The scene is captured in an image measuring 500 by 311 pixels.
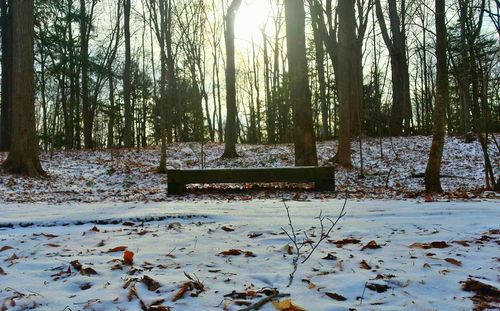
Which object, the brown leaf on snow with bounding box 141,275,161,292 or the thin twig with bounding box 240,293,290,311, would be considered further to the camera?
the brown leaf on snow with bounding box 141,275,161,292

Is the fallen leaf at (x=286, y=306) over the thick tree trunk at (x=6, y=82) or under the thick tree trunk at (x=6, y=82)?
under

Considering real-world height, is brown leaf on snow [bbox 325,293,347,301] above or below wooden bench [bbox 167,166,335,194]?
below

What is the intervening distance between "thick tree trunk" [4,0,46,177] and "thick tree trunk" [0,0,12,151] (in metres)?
7.11

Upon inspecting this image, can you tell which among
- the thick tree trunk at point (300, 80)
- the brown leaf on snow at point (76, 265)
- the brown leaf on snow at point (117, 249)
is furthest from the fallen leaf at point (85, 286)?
the thick tree trunk at point (300, 80)

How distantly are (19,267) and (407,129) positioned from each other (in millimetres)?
20766

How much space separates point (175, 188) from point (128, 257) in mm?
5825

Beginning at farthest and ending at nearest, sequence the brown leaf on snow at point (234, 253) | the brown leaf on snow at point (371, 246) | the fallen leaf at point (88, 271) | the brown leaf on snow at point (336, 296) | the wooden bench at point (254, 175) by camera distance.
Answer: the wooden bench at point (254, 175) → the brown leaf on snow at point (371, 246) → the brown leaf on snow at point (234, 253) → the fallen leaf at point (88, 271) → the brown leaf on snow at point (336, 296)

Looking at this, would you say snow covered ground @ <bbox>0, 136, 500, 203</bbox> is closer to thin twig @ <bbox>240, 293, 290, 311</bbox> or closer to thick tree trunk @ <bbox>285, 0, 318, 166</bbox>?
thick tree trunk @ <bbox>285, 0, 318, 166</bbox>

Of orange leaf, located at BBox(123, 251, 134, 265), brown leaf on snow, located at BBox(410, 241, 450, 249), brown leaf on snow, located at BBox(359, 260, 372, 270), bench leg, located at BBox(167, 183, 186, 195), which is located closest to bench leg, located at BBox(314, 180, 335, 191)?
bench leg, located at BBox(167, 183, 186, 195)

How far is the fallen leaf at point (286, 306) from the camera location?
2490 mm

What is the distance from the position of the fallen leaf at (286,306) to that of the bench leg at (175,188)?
6860 millimetres

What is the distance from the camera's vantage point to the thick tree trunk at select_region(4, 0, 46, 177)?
12180mm

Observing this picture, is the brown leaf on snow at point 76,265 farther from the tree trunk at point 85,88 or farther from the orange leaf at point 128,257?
the tree trunk at point 85,88

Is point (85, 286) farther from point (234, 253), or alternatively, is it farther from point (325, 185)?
point (325, 185)
